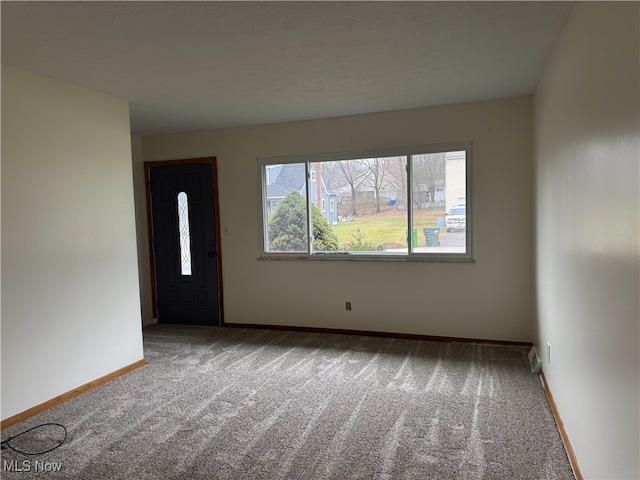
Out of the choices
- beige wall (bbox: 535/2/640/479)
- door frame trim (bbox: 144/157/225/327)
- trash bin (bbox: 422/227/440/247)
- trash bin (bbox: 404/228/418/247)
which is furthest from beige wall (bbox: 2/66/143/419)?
beige wall (bbox: 535/2/640/479)

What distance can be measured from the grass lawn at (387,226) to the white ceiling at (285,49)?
1101mm

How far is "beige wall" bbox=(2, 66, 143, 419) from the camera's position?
109 inches

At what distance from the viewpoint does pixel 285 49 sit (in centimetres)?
258

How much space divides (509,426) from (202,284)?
3.68m

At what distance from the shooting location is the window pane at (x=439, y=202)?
163 inches

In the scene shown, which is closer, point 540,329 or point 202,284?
point 540,329

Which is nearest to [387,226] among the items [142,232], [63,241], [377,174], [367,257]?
[367,257]

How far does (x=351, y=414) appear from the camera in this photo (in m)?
2.79

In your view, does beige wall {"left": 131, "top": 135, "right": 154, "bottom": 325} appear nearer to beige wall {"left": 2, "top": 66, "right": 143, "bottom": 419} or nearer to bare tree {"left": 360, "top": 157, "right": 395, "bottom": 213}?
beige wall {"left": 2, "top": 66, "right": 143, "bottom": 419}

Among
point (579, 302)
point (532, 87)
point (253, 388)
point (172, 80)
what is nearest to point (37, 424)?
point (253, 388)

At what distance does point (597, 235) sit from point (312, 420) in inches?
75.8

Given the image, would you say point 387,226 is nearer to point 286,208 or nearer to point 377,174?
point 377,174

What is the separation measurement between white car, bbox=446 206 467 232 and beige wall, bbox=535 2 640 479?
140 cm

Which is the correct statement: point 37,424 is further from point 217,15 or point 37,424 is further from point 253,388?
point 217,15
